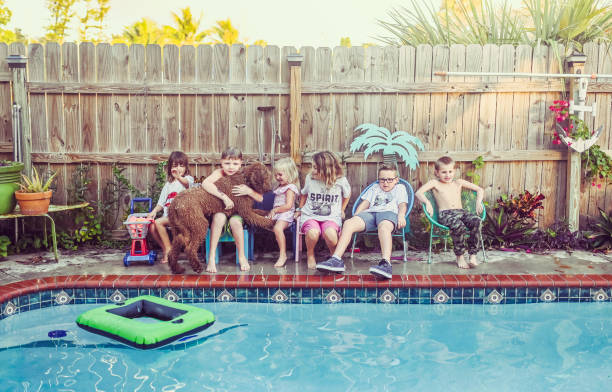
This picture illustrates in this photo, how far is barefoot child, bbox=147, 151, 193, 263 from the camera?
534 centimetres

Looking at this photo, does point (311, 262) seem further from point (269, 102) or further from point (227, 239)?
point (269, 102)

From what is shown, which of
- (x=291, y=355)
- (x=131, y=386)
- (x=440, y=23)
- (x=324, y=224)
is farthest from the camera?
(x=440, y=23)

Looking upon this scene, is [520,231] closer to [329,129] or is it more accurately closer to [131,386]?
[329,129]

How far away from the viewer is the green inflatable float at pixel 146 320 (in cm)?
371

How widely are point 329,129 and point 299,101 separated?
0.44m

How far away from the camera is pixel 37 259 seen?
5.40 m

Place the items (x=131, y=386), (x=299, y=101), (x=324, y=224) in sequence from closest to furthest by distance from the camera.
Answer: (x=131, y=386) < (x=324, y=224) < (x=299, y=101)

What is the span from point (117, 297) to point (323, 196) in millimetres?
1990

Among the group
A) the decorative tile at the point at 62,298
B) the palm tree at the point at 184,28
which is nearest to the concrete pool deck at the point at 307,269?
the decorative tile at the point at 62,298

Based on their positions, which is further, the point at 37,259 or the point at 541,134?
the point at 541,134

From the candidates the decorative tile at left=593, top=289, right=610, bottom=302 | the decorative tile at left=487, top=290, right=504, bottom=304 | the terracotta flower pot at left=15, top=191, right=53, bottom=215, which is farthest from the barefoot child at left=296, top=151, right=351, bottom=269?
the terracotta flower pot at left=15, top=191, right=53, bottom=215

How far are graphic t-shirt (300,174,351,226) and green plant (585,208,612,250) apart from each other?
8.83ft

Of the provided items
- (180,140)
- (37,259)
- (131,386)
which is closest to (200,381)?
(131,386)

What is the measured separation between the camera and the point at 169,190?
543 centimetres
